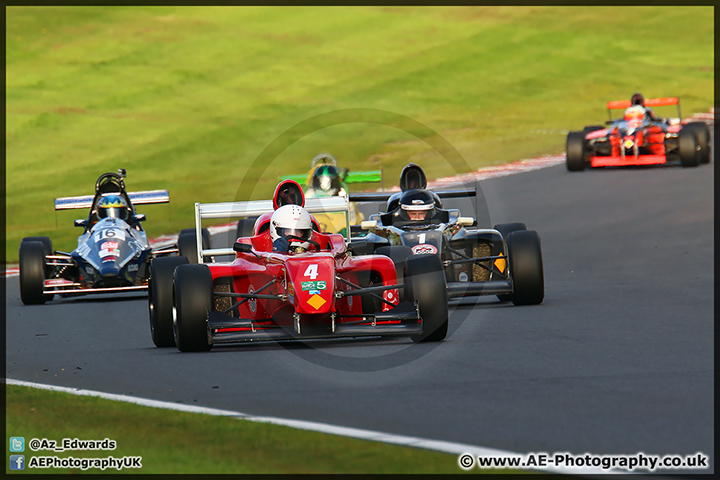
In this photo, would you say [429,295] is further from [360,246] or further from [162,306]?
[360,246]

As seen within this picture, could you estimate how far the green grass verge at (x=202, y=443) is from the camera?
6383mm

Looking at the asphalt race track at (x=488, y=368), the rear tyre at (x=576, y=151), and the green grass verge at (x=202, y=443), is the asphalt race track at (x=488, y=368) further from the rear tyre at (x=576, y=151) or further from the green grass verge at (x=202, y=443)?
the rear tyre at (x=576, y=151)

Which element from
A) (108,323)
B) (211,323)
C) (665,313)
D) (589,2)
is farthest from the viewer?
(589,2)

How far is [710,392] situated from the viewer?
25.4 feet

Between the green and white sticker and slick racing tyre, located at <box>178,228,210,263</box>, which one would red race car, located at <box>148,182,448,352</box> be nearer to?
the green and white sticker

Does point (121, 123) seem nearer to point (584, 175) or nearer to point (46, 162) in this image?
point (46, 162)

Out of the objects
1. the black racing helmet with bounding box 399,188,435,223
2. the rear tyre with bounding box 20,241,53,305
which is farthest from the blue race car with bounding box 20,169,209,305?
the black racing helmet with bounding box 399,188,435,223

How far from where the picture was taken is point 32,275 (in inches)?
599

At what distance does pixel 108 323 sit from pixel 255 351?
3.47 m

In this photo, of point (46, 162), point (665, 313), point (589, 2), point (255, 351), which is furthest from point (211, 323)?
point (589, 2)

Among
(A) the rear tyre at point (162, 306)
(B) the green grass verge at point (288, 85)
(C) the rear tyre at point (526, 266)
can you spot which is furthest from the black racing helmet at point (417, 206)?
(B) the green grass verge at point (288, 85)

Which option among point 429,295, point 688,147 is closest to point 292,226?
point 429,295

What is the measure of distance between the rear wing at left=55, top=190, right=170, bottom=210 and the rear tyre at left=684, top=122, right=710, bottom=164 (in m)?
13.9

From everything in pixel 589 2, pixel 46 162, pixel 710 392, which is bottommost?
pixel 710 392
